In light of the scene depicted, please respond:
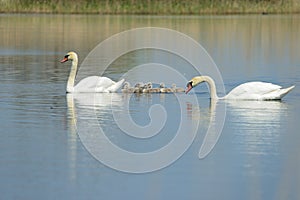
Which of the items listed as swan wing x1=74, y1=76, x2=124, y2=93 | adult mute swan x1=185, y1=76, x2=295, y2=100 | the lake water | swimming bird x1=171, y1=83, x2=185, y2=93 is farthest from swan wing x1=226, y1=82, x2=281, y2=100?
swan wing x1=74, y1=76, x2=124, y2=93

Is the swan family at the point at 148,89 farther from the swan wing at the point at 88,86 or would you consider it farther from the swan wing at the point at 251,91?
the swan wing at the point at 251,91

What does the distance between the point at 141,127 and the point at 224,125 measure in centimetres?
99

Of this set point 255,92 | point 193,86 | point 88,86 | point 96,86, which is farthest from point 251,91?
point 88,86

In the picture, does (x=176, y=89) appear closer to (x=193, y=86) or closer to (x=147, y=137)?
(x=193, y=86)

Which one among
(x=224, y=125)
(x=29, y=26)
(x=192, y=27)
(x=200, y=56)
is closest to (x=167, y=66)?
(x=200, y=56)

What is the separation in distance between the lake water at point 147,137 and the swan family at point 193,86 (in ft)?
0.54

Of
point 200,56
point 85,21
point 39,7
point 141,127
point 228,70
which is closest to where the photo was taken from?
point 141,127

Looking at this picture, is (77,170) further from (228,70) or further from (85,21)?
(85,21)

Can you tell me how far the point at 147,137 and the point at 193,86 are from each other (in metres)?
3.75

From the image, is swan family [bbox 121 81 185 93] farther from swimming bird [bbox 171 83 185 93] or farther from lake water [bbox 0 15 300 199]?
lake water [bbox 0 15 300 199]

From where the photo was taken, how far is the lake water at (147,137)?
27.0ft

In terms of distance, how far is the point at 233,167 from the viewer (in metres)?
9.09

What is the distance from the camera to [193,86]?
14.5 metres

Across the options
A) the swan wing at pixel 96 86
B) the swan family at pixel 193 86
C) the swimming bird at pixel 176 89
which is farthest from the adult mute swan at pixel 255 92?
the swan wing at pixel 96 86
